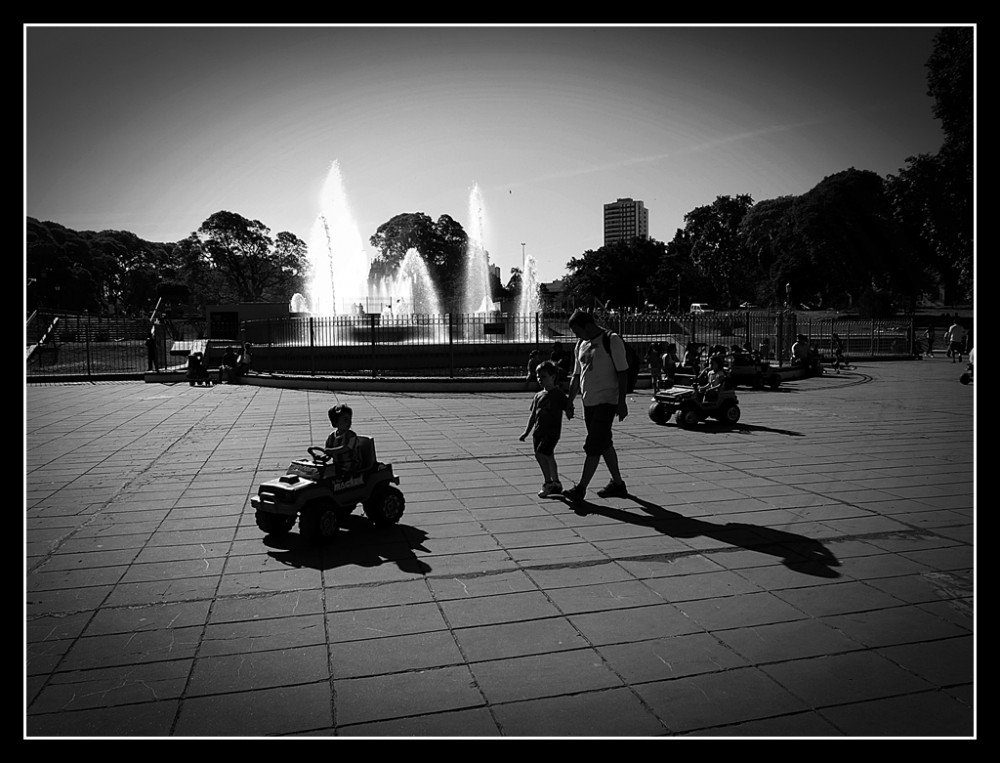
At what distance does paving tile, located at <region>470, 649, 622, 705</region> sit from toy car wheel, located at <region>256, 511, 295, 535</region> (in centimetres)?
256

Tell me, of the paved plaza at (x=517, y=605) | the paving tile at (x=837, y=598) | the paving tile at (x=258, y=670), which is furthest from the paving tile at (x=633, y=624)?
the paving tile at (x=258, y=670)

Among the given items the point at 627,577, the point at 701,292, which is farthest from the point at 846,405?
the point at 701,292

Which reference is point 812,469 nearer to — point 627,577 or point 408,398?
point 627,577

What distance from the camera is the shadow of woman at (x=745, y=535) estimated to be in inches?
189

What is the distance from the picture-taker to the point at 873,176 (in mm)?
54406

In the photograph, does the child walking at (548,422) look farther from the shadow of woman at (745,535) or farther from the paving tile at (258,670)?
the paving tile at (258,670)

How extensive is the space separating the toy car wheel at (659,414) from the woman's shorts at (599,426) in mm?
5703

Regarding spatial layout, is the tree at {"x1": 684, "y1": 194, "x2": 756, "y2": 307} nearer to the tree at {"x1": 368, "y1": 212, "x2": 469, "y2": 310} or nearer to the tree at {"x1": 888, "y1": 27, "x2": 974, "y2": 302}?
the tree at {"x1": 368, "y1": 212, "x2": 469, "y2": 310}

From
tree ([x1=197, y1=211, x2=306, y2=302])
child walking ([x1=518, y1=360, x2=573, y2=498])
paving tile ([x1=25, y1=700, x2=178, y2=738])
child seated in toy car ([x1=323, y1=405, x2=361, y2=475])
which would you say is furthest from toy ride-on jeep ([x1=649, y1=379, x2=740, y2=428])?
tree ([x1=197, y1=211, x2=306, y2=302])

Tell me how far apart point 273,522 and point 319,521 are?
0.39 metres

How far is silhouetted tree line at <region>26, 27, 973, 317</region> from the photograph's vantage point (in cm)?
4984

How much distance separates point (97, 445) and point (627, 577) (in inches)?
342

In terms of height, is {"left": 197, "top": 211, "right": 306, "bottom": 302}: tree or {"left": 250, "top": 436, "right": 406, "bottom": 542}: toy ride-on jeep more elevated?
{"left": 197, "top": 211, "right": 306, "bottom": 302}: tree

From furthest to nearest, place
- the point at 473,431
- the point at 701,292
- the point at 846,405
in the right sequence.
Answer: the point at 701,292
the point at 846,405
the point at 473,431
